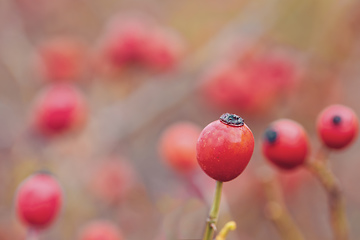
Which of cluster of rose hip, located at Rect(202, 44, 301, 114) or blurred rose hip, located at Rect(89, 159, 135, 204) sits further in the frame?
cluster of rose hip, located at Rect(202, 44, 301, 114)

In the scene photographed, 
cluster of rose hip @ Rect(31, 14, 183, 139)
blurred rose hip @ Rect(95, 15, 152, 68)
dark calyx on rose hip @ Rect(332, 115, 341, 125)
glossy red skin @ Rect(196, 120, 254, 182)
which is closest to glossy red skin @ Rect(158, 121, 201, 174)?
cluster of rose hip @ Rect(31, 14, 183, 139)

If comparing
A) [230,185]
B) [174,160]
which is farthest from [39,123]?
[230,185]

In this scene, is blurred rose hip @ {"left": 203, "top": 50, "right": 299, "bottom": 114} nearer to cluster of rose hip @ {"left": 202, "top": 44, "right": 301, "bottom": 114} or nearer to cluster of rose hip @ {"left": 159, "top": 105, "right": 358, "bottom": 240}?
cluster of rose hip @ {"left": 202, "top": 44, "right": 301, "bottom": 114}

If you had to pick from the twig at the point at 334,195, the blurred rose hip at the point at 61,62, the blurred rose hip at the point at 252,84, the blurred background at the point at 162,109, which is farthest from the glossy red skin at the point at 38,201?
the blurred rose hip at the point at 61,62

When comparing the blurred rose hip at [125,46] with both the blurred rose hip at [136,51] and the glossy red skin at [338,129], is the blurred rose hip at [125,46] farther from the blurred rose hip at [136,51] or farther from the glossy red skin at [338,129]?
the glossy red skin at [338,129]

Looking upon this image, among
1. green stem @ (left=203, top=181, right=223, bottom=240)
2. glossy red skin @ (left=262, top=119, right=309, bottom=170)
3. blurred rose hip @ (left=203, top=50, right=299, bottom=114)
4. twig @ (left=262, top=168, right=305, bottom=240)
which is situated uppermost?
blurred rose hip @ (left=203, top=50, right=299, bottom=114)

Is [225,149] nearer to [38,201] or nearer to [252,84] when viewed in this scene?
[38,201]
